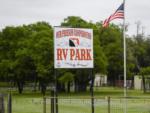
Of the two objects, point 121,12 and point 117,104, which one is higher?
point 121,12

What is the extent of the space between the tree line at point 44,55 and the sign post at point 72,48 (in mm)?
46626

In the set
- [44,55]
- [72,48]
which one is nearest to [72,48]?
[72,48]

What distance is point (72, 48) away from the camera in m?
20.2

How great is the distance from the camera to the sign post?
66.1 ft

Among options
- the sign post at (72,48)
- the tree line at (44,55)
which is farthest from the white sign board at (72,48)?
the tree line at (44,55)

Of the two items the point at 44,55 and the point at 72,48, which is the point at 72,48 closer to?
the point at 72,48

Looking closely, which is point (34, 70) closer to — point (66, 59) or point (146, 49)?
point (146, 49)

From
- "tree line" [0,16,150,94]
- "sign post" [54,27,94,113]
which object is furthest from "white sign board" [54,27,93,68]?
"tree line" [0,16,150,94]

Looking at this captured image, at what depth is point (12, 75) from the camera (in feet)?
253

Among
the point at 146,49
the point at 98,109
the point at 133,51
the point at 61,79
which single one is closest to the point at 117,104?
the point at 98,109

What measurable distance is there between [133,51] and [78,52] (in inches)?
3104

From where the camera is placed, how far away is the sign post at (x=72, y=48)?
66.1 feet

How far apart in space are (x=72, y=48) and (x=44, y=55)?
165ft

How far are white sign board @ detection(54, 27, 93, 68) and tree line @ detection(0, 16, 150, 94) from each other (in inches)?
1836
